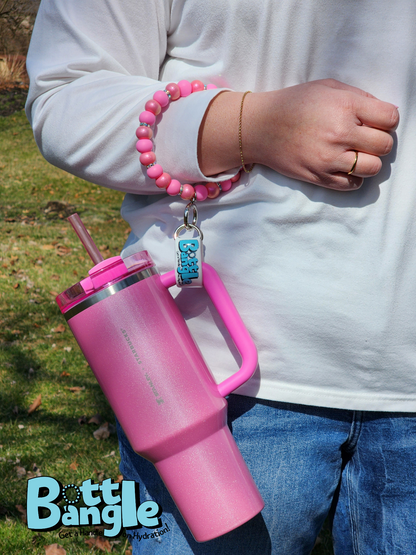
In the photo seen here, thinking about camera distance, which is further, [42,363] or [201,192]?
[42,363]

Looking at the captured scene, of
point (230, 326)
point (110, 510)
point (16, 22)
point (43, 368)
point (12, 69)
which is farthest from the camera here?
point (12, 69)

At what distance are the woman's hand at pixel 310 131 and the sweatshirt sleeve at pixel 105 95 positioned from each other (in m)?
0.05

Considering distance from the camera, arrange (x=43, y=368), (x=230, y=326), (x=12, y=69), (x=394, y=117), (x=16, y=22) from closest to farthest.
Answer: (x=394, y=117), (x=230, y=326), (x=16, y=22), (x=43, y=368), (x=12, y=69)

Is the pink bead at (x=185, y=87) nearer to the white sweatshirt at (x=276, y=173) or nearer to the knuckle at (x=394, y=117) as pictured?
the white sweatshirt at (x=276, y=173)

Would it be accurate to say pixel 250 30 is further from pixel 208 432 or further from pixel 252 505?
pixel 252 505

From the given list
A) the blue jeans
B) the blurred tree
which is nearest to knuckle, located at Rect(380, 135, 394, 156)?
the blue jeans

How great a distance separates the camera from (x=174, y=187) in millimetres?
927

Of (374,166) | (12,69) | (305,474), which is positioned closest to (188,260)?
(374,166)

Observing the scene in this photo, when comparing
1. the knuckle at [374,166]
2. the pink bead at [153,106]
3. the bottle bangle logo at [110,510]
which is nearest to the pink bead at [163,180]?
the pink bead at [153,106]

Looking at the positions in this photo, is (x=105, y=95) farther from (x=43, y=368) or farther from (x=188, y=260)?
(x=43, y=368)

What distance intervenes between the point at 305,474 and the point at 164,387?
1.15 feet

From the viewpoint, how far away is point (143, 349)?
87cm

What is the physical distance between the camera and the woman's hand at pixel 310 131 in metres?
0.82

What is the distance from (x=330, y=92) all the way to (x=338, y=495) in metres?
0.81
